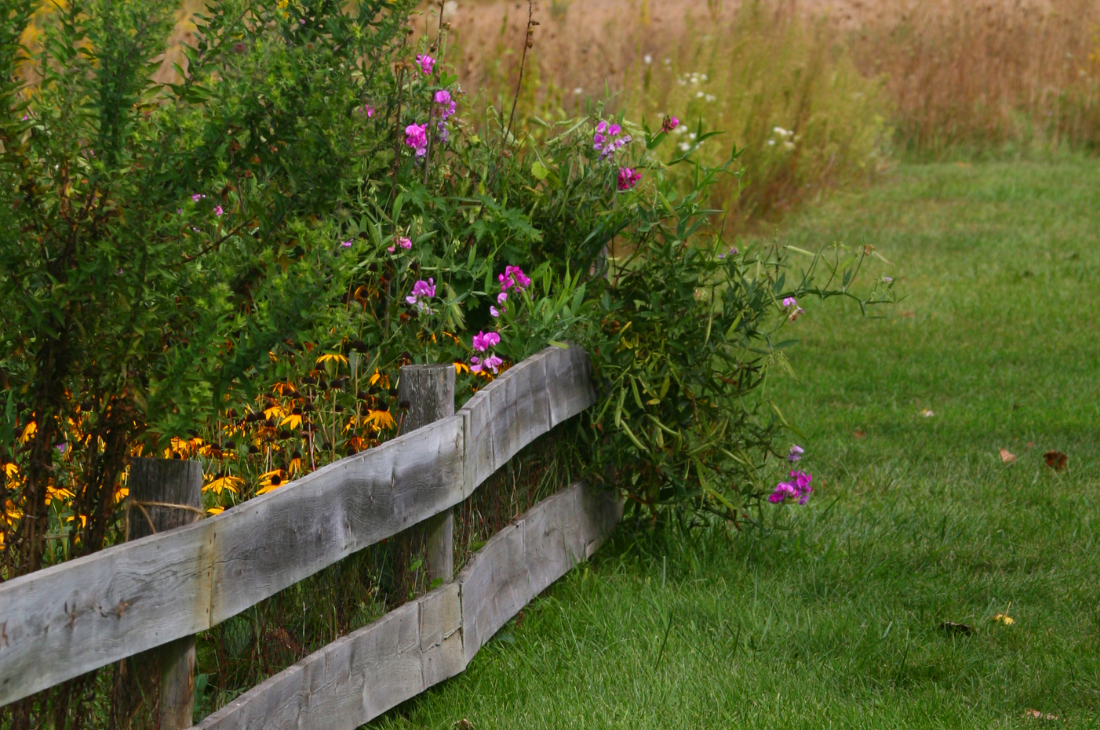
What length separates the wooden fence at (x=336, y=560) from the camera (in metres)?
1.92

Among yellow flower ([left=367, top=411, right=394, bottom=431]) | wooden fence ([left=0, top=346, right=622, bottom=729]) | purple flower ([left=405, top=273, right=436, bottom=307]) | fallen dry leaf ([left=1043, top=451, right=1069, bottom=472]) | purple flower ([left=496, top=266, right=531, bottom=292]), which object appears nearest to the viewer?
wooden fence ([left=0, top=346, right=622, bottom=729])

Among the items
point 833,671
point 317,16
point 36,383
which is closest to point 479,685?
point 833,671

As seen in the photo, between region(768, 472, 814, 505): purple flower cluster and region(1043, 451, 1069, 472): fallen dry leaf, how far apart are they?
167 cm

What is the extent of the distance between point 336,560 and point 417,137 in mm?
1614

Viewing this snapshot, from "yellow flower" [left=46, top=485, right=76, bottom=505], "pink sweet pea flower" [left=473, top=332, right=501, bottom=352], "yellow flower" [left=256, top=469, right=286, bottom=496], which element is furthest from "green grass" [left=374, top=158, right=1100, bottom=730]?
"yellow flower" [left=46, top=485, right=76, bottom=505]

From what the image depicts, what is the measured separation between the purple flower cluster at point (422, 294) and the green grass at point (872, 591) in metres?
0.98

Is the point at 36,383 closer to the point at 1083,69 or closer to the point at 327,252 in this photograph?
the point at 327,252

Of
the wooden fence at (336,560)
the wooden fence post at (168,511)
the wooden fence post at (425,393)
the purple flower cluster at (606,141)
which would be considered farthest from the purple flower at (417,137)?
the wooden fence post at (168,511)

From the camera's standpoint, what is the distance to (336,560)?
8.56 feet

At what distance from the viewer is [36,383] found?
87.7 inches

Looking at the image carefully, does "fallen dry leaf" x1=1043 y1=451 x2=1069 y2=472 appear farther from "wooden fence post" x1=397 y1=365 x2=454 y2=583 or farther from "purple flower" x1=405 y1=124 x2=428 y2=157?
"wooden fence post" x1=397 y1=365 x2=454 y2=583

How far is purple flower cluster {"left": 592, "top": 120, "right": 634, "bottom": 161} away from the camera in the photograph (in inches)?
160

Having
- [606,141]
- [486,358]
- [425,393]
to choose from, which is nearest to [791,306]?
[606,141]

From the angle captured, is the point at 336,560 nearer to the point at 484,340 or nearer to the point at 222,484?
the point at 222,484
